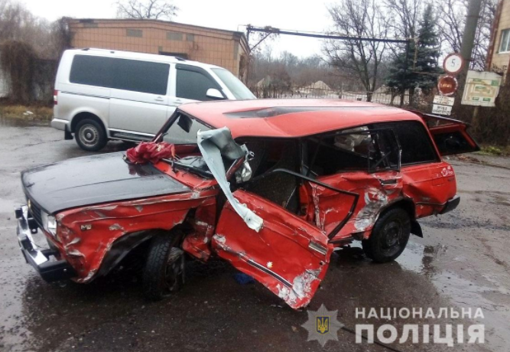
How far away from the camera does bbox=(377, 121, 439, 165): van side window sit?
4.59 meters

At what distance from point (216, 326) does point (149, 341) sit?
0.51 m

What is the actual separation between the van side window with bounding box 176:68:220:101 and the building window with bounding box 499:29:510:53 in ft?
64.2

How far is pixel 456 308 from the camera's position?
12.5 feet

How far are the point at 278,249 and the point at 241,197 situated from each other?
19.6 inches

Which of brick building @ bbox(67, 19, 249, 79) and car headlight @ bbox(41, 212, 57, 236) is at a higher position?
brick building @ bbox(67, 19, 249, 79)

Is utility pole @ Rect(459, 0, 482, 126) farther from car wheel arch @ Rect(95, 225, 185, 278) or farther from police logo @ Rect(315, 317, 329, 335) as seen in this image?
car wheel arch @ Rect(95, 225, 185, 278)

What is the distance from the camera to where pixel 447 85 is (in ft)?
37.7

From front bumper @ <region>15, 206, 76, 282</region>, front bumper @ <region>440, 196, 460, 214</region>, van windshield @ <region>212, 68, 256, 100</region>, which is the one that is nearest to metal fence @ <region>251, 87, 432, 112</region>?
van windshield @ <region>212, 68, 256, 100</region>

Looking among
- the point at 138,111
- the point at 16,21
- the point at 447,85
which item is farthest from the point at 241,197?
the point at 16,21

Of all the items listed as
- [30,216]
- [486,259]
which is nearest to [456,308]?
[486,259]

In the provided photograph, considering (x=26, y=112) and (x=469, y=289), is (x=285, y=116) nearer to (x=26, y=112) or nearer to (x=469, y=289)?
(x=469, y=289)

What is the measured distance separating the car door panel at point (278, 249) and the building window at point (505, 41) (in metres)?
22.8

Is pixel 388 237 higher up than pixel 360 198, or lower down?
lower down

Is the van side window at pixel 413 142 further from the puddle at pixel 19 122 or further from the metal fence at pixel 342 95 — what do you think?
the puddle at pixel 19 122
